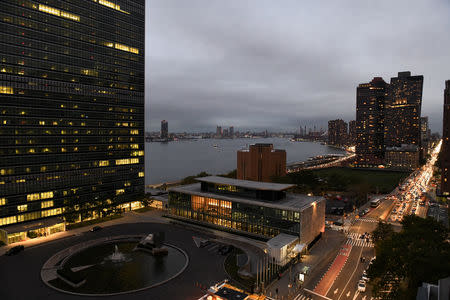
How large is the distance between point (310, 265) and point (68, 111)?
78.6 meters

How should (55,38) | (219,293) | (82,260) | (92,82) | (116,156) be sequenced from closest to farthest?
1. (219,293)
2. (82,260)
3. (55,38)
4. (92,82)
5. (116,156)

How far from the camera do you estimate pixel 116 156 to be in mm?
94500

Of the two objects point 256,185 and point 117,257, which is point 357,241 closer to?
point 256,185

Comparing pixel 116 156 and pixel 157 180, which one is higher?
pixel 116 156

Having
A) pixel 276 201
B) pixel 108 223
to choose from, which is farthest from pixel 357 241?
pixel 108 223

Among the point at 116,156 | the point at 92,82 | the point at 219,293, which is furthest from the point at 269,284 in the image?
the point at 92,82

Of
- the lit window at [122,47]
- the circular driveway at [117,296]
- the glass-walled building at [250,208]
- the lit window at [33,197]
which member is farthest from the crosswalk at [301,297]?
the lit window at [122,47]

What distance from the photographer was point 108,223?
265 feet

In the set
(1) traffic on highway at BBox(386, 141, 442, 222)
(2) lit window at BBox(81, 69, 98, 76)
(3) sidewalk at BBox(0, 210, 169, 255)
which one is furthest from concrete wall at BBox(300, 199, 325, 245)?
(2) lit window at BBox(81, 69, 98, 76)

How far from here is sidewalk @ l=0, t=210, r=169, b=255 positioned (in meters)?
65.0

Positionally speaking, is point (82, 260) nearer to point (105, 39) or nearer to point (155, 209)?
point (155, 209)

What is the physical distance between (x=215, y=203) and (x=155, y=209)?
32963 mm

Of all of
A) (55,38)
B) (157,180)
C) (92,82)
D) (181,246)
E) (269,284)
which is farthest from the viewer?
(157,180)

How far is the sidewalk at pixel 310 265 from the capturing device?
147ft
